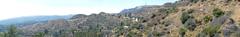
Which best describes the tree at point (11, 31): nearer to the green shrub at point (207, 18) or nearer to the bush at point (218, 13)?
the green shrub at point (207, 18)

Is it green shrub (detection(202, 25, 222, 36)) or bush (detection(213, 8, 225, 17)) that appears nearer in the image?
green shrub (detection(202, 25, 222, 36))

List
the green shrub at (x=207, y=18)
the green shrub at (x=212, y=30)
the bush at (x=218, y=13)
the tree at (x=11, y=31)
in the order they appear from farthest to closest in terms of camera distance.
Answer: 1. the tree at (x=11, y=31)
2. the green shrub at (x=207, y=18)
3. the bush at (x=218, y=13)
4. the green shrub at (x=212, y=30)

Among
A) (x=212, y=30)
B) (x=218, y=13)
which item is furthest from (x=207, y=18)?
(x=212, y=30)

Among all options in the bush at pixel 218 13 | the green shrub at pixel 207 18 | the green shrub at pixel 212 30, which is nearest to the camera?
the green shrub at pixel 212 30

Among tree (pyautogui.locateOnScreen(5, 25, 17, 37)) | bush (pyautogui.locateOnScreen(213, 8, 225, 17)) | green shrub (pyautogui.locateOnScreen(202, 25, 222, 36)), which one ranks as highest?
bush (pyautogui.locateOnScreen(213, 8, 225, 17))

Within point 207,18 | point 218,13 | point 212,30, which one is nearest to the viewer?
point 212,30

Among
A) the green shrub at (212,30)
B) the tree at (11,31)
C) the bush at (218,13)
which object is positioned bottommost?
the tree at (11,31)

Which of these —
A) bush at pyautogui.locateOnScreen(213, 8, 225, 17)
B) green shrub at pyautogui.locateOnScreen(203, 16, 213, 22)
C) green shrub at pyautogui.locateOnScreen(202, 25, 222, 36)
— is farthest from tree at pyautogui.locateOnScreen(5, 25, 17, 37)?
green shrub at pyautogui.locateOnScreen(202, 25, 222, 36)

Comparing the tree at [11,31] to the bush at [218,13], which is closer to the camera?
the bush at [218,13]

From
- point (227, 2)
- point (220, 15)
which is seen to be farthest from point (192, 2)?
point (220, 15)

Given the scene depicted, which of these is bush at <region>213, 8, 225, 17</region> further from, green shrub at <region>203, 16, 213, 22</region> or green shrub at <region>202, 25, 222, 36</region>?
green shrub at <region>202, 25, 222, 36</region>

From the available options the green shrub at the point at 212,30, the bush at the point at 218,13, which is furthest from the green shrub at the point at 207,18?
the green shrub at the point at 212,30

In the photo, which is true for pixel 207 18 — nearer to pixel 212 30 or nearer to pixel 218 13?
pixel 218 13
